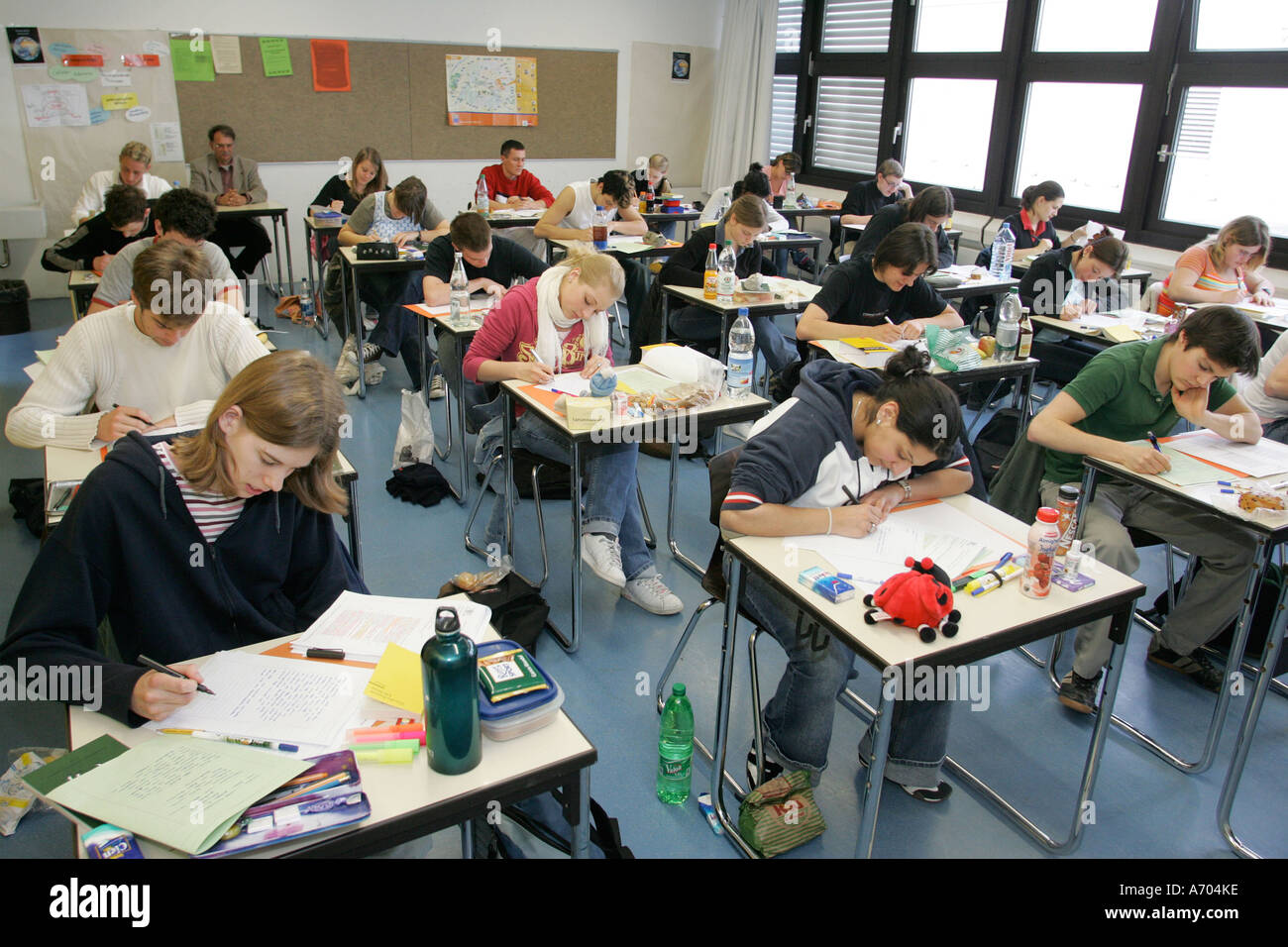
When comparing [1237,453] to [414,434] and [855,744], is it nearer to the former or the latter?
[855,744]

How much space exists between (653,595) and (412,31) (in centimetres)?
627

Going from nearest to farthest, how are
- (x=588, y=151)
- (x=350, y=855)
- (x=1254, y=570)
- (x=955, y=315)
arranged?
(x=350, y=855)
(x=1254, y=570)
(x=955, y=315)
(x=588, y=151)

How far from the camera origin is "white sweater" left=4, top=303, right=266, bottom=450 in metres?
2.36

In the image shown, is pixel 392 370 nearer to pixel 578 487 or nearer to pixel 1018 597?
pixel 578 487

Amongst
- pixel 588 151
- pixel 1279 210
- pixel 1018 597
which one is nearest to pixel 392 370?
pixel 588 151

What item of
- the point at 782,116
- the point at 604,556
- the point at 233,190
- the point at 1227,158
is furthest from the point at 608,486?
the point at 782,116

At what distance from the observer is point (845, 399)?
2.18m

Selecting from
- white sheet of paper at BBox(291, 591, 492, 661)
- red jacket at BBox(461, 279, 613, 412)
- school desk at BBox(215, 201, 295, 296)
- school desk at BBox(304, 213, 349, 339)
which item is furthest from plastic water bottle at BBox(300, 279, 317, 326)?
white sheet of paper at BBox(291, 591, 492, 661)

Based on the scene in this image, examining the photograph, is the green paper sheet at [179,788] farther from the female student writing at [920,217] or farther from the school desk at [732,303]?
the female student writing at [920,217]

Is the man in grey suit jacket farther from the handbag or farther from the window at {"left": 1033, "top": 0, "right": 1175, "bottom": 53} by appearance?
the handbag

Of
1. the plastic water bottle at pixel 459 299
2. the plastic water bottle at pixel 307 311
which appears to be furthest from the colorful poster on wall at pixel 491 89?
the plastic water bottle at pixel 459 299

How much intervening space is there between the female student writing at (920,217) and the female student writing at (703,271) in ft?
2.33

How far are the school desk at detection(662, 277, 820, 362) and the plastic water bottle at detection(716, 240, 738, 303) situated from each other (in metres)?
0.04

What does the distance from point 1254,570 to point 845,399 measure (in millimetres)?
1163
